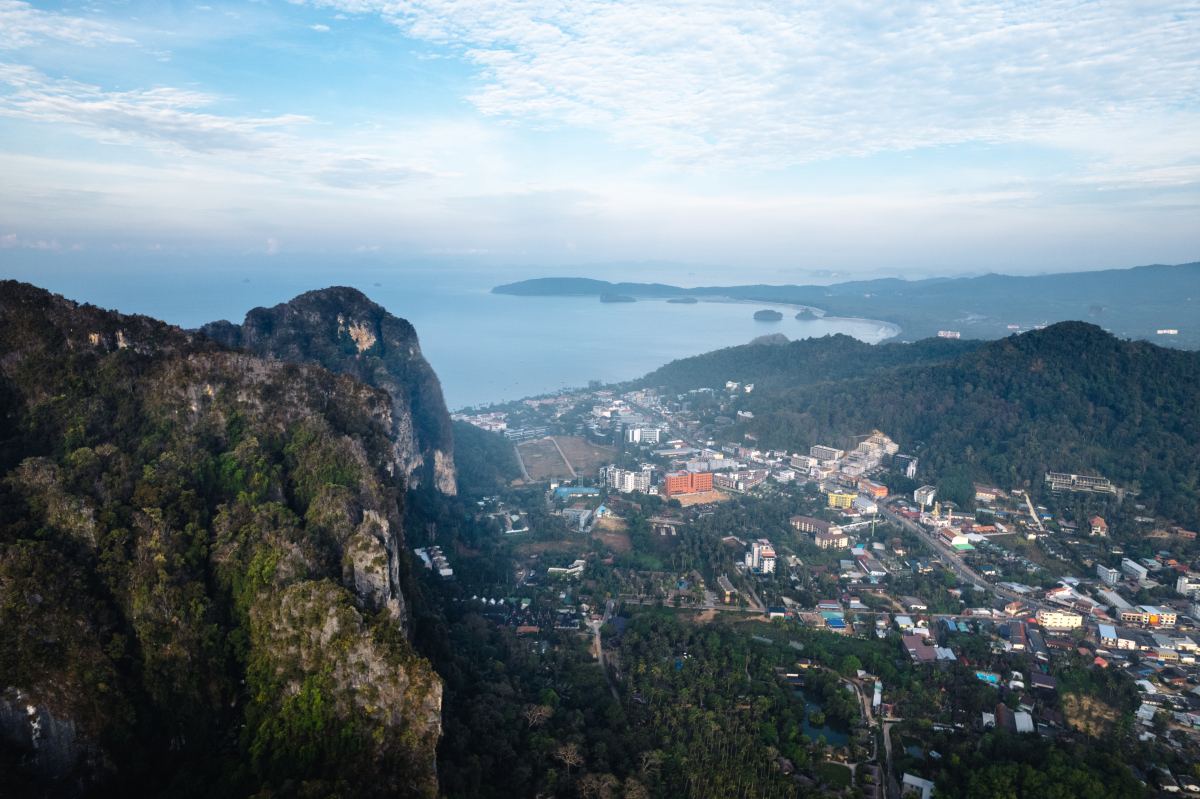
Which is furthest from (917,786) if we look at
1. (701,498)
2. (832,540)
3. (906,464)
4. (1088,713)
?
(906,464)

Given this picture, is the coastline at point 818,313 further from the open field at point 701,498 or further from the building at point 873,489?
the open field at point 701,498

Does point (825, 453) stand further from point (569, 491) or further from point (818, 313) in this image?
point (818, 313)

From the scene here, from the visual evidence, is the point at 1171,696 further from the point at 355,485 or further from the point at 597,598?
the point at 355,485

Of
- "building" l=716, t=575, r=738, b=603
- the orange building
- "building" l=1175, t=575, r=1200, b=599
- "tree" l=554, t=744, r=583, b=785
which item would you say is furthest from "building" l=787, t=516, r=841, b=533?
"tree" l=554, t=744, r=583, b=785

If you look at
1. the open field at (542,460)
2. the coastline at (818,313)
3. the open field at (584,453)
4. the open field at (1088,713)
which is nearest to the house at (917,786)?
the open field at (1088,713)

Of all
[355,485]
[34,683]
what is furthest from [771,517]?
[34,683]

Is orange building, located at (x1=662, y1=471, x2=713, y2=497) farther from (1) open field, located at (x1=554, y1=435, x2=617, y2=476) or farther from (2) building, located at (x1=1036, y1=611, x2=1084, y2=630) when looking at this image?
(2) building, located at (x1=1036, y1=611, x2=1084, y2=630)
